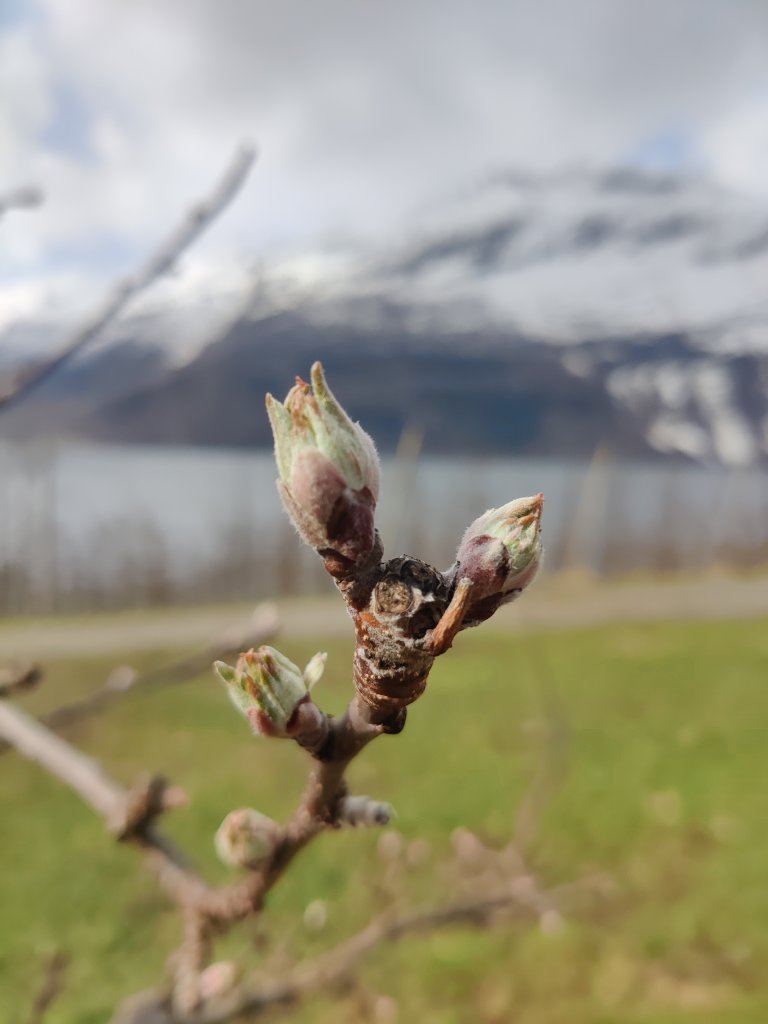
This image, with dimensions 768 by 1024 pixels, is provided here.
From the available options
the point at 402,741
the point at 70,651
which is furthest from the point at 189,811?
the point at 70,651

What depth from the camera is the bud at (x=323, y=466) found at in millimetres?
239

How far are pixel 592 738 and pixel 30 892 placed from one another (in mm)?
2218

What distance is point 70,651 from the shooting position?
16.7 ft

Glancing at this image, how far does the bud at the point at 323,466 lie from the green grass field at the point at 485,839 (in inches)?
26.2

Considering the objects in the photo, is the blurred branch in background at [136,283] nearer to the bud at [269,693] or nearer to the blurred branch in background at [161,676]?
the blurred branch in background at [161,676]

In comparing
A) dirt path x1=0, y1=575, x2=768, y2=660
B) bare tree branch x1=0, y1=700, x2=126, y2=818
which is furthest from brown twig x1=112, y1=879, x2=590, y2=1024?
dirt path x1=0, y1=575, x2=768, y2=660

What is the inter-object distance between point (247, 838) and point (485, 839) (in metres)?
2.28

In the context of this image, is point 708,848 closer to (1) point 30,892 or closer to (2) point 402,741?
(2) point 402,741

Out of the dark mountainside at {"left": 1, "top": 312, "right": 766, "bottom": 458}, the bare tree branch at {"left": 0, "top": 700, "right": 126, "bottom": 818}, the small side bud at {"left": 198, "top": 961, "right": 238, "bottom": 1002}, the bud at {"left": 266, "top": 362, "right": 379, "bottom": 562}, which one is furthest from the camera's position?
the dark mountainside at {"left": 1, "top": 312, "right": 766, "bottom": 458}

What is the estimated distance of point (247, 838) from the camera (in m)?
0.33

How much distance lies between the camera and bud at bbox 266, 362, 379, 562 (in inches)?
9.4

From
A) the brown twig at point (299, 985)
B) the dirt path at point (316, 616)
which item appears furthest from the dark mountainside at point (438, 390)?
the brown twig at point (299, 985)

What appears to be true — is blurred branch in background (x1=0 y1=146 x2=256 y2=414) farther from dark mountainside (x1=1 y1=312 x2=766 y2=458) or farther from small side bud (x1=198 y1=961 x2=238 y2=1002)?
dark mountainside (x1=1 y1=312 x2=766 y2=458)

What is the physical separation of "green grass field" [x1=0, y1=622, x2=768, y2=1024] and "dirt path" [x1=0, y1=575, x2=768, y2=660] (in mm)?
1138
